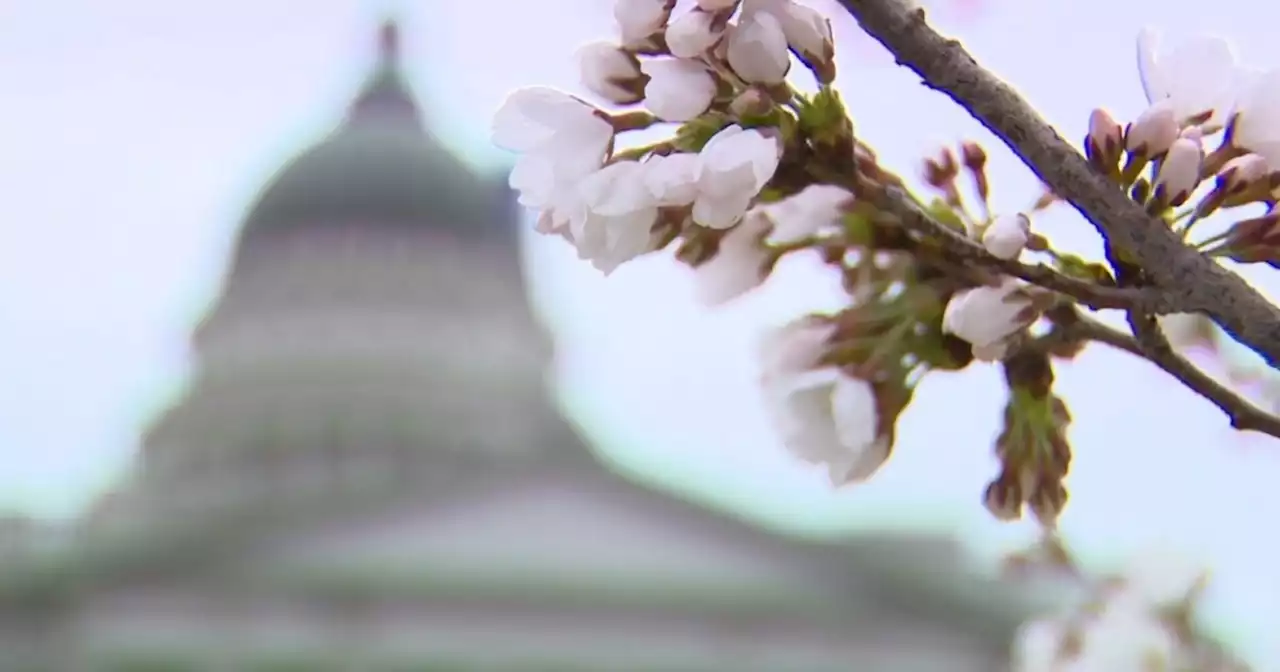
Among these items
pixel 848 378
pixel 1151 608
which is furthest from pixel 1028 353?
pixel 1151 608

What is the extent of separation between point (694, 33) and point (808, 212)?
64mm

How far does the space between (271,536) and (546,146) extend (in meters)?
7.84

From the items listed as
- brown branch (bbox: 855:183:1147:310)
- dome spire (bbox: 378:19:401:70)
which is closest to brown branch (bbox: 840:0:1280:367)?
brown branch (bbox: 855:183:1147:310)

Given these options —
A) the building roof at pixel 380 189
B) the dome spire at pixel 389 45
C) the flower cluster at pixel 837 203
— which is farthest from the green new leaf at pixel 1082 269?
the dome spire at pixel 389 45

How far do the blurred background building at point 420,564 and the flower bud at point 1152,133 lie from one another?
300 inches

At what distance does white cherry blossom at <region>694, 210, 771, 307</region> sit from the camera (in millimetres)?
384

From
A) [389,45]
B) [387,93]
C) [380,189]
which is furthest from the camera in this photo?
[389,45]

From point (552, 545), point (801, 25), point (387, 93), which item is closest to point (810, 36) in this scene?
point (801, 25)

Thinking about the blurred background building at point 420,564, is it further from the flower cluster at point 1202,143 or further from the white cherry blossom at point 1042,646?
the flower cluster at point 1202,143

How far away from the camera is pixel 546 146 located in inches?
13.9

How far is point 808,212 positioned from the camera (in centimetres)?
36

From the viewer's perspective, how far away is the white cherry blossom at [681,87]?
0.33 m

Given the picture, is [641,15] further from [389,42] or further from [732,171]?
[389,42]

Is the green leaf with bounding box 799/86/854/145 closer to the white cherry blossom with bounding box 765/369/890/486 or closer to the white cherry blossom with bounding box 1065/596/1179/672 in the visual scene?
the white cherry blossom with bounding box 765/369/890/486
